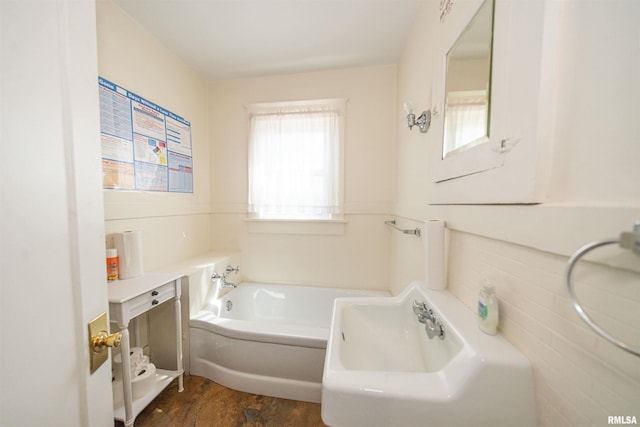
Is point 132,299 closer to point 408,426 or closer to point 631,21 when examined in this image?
point 408,426

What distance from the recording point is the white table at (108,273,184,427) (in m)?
1.09

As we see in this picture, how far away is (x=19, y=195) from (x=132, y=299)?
3.26ft

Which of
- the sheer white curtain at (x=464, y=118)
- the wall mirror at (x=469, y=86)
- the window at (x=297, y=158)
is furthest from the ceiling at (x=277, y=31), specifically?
the sheer white curtain at (x=464, y=118)

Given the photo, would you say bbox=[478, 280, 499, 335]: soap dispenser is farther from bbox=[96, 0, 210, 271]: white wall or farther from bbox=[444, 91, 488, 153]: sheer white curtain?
bbox=[96, 0, 210, 271]: white wall

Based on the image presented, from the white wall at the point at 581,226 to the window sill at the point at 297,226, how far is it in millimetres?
1565

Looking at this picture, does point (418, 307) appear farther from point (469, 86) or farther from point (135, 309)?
point (135, 309)

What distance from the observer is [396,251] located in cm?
192

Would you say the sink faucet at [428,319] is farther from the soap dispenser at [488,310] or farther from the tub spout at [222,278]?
the tub spout at [222,278]

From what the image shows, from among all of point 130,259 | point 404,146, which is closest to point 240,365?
point 130,259

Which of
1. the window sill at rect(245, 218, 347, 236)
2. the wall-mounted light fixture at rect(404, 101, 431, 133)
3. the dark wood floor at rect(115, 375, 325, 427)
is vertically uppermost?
the wall-mounted light fixture at rect(404, 101, 431, 133)

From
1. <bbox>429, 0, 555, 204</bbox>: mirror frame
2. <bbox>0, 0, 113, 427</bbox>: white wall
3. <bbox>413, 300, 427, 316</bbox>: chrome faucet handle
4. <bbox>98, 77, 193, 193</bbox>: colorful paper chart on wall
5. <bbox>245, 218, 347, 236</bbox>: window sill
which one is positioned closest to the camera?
<bbox>0, 0, 113, 427</bbox>: white wall

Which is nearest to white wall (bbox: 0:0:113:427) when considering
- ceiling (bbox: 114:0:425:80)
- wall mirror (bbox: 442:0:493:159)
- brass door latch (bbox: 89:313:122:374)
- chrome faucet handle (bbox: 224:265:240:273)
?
brass door latch (bbox: 89:313:122:374)

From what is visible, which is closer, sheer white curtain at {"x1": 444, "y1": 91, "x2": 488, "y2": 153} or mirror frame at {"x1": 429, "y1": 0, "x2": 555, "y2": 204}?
mirror frame at {"x1": 429, "y1": 0, "x2": 555, "y2": 204}

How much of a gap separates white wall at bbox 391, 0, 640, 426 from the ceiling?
3.81ft
